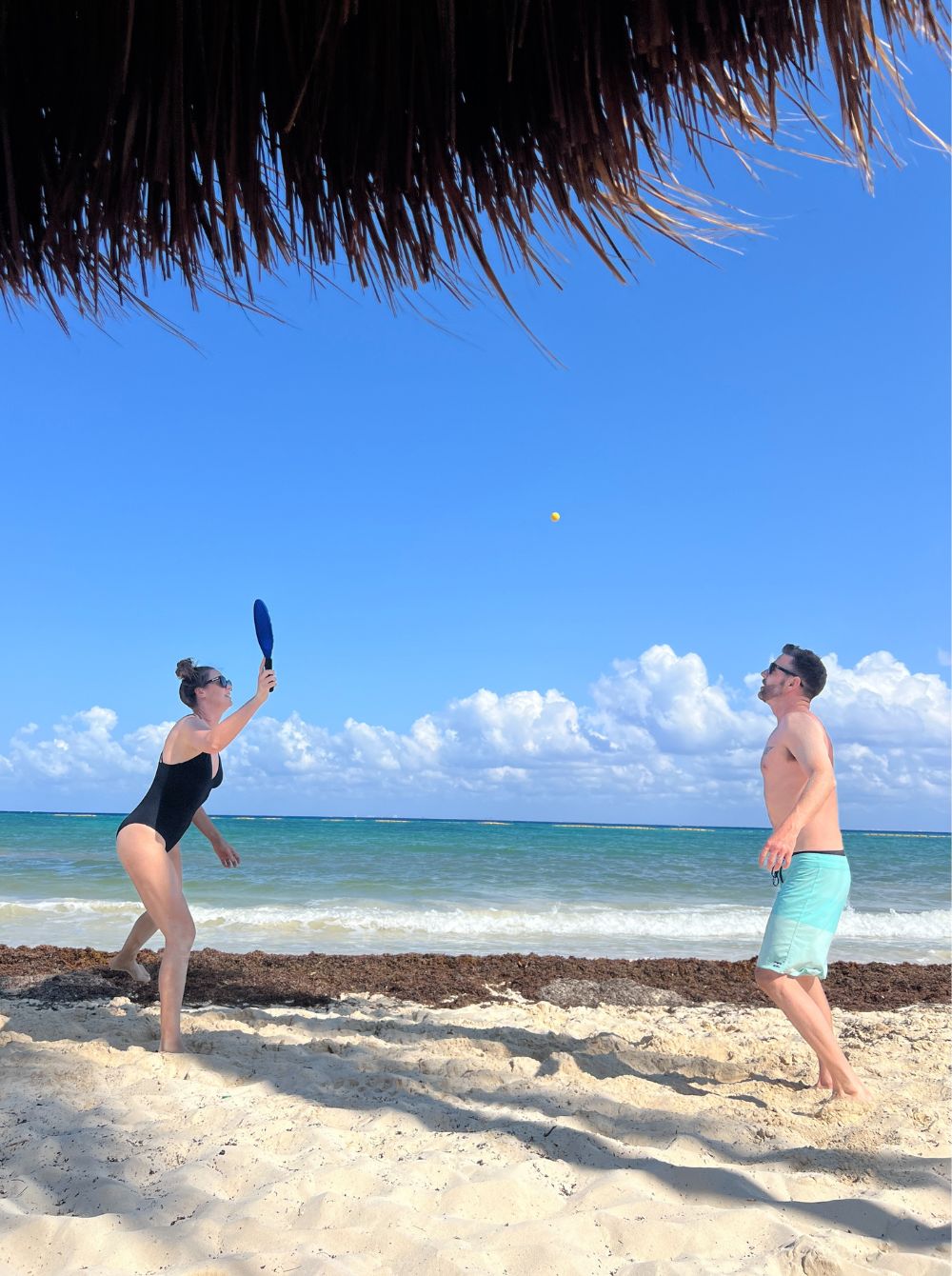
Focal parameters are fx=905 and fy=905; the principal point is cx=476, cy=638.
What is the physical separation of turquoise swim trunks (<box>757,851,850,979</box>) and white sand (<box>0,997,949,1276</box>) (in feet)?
1.86

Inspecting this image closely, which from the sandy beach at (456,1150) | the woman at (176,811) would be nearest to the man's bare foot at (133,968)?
the sandy beach at (456,1150)

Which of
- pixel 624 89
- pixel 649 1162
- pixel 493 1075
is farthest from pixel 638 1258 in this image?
pixel 624 89

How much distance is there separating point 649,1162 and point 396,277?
2.88 metres

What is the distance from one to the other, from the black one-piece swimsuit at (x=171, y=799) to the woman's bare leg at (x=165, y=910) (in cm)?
7

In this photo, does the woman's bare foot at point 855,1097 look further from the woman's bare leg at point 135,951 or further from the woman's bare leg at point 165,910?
the woman's bare leg at point 135,951

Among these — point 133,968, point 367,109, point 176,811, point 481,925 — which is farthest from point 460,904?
point 367,109

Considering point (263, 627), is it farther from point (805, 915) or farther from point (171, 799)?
point (805, 915)

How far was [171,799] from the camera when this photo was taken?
4109 millimetres

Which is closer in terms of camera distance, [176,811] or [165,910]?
[165,910]

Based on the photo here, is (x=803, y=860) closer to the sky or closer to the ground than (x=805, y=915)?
closer to the sky

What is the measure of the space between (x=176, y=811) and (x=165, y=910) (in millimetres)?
436

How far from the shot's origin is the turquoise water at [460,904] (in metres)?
9.54

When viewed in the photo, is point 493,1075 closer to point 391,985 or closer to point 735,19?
point 391,985

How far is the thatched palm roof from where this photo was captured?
6.95 ft
